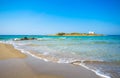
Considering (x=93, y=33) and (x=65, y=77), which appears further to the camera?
(x=93, y=33)

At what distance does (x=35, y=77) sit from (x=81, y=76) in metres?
1.54

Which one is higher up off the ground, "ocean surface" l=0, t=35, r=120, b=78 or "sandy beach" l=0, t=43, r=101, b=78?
"sandy beach" l=0, t=43, r=101, b=78

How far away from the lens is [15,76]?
14.6 feet

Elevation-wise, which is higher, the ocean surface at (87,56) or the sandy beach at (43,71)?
the sandy beach at (43,71)

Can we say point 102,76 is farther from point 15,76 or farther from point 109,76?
point 15,76

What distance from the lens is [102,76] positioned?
Answer: 187 inches

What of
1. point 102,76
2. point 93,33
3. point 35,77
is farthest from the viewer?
point 93,33

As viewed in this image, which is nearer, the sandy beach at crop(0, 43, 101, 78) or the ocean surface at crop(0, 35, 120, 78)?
the sandy beach at crop(0, 43, 101, 78)

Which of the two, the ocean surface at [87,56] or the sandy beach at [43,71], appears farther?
the ocean surface at [87,56]

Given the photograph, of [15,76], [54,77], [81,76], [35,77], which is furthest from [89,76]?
[15,76]

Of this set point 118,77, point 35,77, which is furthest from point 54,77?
point 118,77

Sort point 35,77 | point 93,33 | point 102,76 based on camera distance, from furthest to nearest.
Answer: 1. point 93,33
2. point 102,76
3. point 35,77

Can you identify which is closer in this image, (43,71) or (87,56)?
(43,71)

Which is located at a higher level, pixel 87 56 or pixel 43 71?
pixel 43 71
